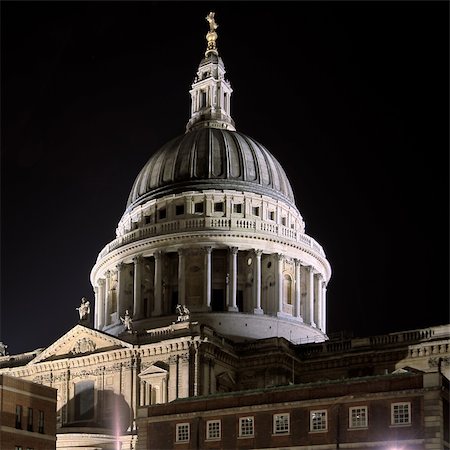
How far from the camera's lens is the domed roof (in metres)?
106

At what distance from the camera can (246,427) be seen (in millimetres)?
59156

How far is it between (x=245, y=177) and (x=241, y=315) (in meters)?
17.7

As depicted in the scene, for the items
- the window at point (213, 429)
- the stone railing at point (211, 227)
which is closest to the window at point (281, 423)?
the window at point (213, 429)

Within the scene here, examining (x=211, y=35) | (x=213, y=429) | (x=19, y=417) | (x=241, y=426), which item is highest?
(x=211, y=35)

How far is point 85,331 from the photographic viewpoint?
85438 millimetres

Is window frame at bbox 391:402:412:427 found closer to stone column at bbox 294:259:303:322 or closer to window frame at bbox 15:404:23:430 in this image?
window frame at bbox 15:404:23:430

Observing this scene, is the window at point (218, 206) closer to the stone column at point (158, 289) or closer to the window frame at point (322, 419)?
the stone column at point (158, 289)

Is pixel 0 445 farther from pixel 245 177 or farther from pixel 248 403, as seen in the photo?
pixel 245 177

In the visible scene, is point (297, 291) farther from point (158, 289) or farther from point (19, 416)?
point (19, 416)

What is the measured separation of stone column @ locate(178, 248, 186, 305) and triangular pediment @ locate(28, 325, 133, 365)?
13.8 meters

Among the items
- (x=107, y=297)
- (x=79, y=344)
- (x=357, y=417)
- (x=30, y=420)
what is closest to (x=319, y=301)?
(x=107, y=297)

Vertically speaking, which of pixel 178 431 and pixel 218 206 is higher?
pixel 218 206

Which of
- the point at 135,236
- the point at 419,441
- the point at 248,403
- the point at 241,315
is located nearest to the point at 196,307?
the point at 241,315

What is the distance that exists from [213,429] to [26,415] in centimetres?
1290
